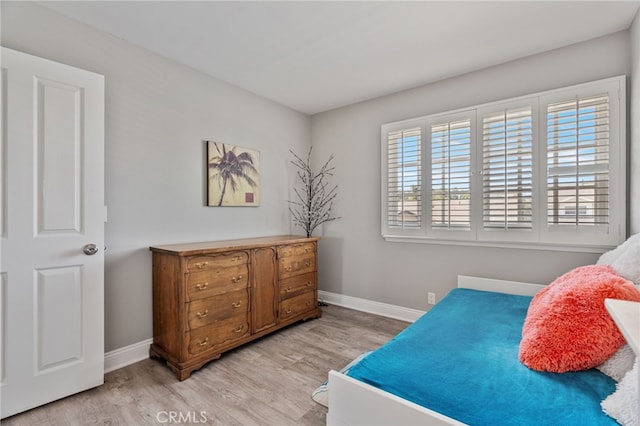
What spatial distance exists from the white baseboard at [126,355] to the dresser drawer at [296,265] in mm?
1255

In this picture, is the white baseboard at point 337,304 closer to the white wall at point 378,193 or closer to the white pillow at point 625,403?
the white wall at point 378,193

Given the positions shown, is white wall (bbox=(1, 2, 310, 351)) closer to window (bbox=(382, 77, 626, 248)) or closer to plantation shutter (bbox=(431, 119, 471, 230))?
window (bbox=(382, 77, 626, 248))

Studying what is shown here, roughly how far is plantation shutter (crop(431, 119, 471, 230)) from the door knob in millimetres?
2863

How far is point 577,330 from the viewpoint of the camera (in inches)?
48.8

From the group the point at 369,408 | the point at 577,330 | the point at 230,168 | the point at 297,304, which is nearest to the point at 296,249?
the point at 297,304

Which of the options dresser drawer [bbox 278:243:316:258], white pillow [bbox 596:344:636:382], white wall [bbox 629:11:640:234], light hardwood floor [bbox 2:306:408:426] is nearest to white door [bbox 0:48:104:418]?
light hardwood floor [bbox 2:306:408:426]

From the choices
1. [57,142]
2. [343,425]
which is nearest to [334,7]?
[57,142]

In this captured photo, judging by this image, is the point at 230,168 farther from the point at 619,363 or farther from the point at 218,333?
the point at 619,363

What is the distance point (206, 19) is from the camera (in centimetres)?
210

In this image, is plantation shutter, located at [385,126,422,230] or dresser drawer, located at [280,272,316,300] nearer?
dresser drawer, located at [280,272,316,300]

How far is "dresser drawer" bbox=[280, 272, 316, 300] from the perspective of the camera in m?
3.02
